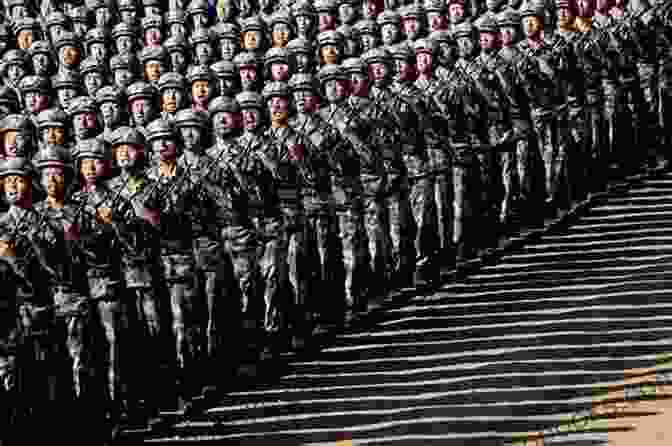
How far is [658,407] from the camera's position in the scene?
38.7ft

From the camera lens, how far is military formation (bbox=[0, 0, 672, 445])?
12.1 m

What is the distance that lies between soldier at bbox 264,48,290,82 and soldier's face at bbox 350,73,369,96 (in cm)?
71

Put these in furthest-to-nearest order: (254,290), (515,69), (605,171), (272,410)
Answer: (605,171) < (515,69) < (254,290) < (272,410)

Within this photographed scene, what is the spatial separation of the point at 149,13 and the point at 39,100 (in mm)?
3067

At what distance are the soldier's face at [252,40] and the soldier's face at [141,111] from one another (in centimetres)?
249

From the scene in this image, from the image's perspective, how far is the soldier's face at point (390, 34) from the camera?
17922mm

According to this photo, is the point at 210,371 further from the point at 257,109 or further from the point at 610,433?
the point at 610,433

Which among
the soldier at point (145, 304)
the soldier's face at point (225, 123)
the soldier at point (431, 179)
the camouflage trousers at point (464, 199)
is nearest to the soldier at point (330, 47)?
the soldier at point (431, 179)

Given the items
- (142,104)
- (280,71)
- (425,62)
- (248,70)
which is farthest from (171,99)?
(425,62)

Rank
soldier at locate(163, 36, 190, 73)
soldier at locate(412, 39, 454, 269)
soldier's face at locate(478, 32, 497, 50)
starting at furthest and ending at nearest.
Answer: soldier at locate(163, 36, 190, 73) < soldier's face at locate(478, 32, 497, 50) < soldier at locate(412, 39, 454, 269)

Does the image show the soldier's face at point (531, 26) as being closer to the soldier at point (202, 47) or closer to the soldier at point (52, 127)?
the soldier at point (202, 47)

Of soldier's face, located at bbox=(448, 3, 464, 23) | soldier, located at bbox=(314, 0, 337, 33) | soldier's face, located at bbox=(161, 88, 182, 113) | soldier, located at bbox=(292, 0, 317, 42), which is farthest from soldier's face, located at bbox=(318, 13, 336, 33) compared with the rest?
soldier's face, located at bbox=(161, 88, 182, 113)

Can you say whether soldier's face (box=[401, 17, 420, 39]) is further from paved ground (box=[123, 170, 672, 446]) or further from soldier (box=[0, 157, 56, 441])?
soldier (box=[0, 157, 56, 441])

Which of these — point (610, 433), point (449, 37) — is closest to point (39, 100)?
point (449, 37)
